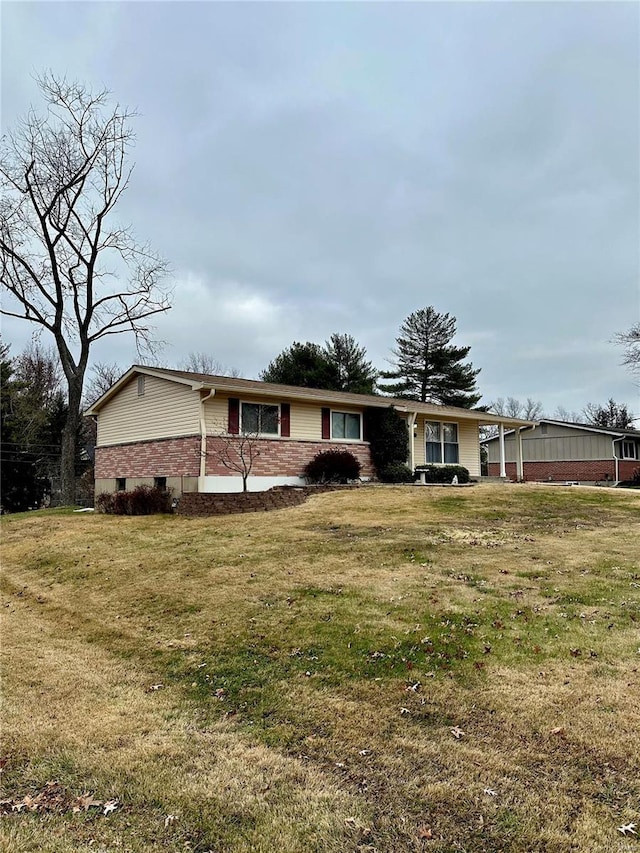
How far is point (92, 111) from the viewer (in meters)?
24.3

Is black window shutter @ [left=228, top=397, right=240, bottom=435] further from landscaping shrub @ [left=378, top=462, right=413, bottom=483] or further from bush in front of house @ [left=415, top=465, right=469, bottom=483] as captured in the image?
bush in front of house @ [left=415, top=465, right=469, bottom=483]

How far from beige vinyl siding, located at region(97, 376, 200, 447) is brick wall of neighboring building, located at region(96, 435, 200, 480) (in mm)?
274

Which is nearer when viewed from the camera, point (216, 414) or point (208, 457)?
point (208, 457)

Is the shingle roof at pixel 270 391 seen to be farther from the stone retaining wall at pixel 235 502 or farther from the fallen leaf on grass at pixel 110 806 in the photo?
the fallen leaf on grass at pixel 110 806

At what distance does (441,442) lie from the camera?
23.2m

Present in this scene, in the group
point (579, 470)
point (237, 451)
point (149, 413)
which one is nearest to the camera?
point (237, 451)

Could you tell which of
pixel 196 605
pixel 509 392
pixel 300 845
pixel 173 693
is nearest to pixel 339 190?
pixel 196 605

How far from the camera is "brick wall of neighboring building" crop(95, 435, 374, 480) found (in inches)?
645

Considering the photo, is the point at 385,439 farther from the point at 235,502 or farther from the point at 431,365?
the point at 431,365

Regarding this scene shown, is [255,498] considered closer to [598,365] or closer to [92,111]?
[92,111]

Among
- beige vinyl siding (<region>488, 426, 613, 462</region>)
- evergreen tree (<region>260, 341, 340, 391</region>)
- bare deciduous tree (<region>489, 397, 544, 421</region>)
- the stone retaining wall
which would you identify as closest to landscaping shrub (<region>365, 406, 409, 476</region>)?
the stone retaining wall

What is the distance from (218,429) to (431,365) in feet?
100

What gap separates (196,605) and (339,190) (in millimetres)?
16595

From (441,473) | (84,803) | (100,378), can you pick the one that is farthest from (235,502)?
(100,378)
